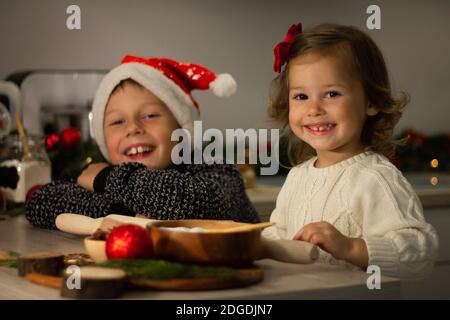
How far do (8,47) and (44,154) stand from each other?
689 millimetres

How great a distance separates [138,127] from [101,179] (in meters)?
0.14

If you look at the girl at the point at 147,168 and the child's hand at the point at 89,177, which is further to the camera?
the child's hand at the point at 89,177

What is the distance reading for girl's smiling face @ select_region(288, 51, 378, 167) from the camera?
49.3 inches

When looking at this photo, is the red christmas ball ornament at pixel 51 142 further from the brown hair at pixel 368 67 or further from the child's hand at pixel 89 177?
the brown hair at pixel 368 67

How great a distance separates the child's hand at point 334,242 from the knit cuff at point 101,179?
498mm

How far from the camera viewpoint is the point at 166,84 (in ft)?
5.08

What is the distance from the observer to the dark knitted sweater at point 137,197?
1322mm

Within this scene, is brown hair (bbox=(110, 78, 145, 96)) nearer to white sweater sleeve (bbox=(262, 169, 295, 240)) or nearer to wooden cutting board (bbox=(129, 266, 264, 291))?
white sweater sleeve (bbox=(262, 169, 295, 240))

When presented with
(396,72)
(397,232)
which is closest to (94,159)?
(397,232)

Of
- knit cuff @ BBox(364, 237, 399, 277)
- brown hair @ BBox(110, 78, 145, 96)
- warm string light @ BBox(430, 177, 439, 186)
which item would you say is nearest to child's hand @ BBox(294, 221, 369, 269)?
knit cuff @ BBox(364, 237, 399, 277)

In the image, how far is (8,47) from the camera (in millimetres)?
2393

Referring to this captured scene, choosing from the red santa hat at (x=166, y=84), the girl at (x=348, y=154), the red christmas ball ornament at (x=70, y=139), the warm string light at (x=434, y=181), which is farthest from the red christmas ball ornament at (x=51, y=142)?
the warm string light at (x=434, y=181)

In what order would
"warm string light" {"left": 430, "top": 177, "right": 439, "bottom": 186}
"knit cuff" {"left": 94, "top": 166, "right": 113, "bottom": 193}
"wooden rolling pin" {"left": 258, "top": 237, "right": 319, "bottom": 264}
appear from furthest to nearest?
1. "warm string light" {"left": 430, "top": 177, "right": 439, "bottom": 186}
2. "knit cuff" {"left": 94, "top": 166, "right": 113, "bottom": 193}
3. "wooden rolling pin" {"left": 258, "top": 237, "right": 319, "bottom": 264}

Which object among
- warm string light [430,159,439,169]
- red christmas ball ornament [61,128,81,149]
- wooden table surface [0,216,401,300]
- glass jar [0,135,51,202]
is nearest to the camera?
wooden table surface [0,216,401,300]
